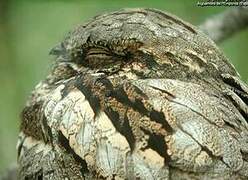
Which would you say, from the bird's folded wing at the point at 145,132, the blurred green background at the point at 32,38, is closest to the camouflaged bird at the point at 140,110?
the bird's folded wing at the point at 145,132

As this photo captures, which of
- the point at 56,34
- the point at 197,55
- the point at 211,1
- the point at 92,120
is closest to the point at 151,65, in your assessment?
the point at 197,55

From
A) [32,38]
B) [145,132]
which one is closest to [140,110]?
[145,132]

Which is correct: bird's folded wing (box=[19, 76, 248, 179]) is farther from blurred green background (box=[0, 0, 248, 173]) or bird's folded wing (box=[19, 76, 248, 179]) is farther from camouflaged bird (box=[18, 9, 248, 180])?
blurred green background (box=[0, 0, 248, 173])

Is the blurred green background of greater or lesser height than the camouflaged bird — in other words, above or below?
above

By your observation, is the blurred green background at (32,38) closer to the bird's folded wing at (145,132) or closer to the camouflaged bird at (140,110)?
the camouflaged bird at (140,110)

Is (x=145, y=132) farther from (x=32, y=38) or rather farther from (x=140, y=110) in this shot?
(x=32, y=38)

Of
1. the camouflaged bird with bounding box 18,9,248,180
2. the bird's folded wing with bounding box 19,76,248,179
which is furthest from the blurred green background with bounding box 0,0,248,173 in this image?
the bird's folded wing with bounding box 19,76,248,179
